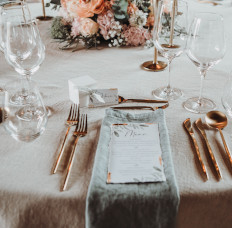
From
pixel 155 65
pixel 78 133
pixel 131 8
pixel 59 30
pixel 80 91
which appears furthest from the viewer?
pixel 59 30

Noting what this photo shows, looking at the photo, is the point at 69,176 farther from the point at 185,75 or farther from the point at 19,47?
the point at 185,75

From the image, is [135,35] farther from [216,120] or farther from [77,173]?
[77,173]

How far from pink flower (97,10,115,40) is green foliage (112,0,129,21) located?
1.2 inches

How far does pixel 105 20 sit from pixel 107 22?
2 cm

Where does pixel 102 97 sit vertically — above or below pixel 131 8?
below

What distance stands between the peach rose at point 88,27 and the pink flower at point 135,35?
15 cm

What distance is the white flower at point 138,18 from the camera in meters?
1.37

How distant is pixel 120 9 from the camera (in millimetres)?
1343

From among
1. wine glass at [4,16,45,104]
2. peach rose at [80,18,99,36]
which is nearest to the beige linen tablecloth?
wine glass at [4,16,45,104]

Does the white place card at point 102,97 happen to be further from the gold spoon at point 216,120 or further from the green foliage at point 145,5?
the green foliage at point 145,5

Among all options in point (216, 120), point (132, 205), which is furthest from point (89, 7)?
point (132, 205)

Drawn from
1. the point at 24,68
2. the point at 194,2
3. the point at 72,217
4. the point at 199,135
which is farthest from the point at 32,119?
the point at 194,2

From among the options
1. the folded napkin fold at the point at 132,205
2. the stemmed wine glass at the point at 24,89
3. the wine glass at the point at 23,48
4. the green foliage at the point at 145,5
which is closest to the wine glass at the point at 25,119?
the stemmed wine glass at the point at 24,89

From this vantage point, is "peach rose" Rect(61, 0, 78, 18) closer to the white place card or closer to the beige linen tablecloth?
the beige linen tablecloth
